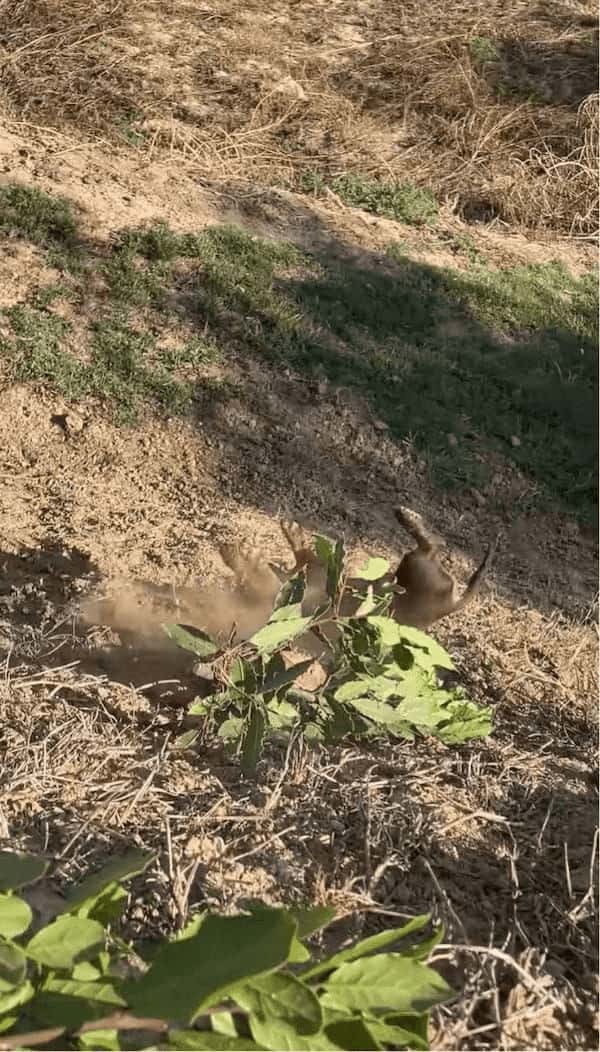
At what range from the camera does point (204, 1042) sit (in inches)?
53.4

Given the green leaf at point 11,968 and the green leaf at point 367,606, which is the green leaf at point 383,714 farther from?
the green leaf at point 11,968

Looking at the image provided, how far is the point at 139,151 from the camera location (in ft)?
21.1

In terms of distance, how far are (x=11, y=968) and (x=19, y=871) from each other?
0.21m

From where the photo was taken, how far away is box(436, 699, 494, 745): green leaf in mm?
2689

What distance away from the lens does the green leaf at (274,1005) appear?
137cm

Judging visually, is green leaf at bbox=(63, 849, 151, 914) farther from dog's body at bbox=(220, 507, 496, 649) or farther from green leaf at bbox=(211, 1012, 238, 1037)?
dog's body at bbox=(220, 507, 496, 649)

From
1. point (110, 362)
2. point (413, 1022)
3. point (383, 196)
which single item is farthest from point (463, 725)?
point (383, 196)

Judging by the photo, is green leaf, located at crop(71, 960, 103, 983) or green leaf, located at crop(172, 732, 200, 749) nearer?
green leaf, located at crop(71, 960, 103, 983)

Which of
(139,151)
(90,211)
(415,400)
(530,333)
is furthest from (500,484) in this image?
(139,151)

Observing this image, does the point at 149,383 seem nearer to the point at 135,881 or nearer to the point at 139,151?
the point at 139,151

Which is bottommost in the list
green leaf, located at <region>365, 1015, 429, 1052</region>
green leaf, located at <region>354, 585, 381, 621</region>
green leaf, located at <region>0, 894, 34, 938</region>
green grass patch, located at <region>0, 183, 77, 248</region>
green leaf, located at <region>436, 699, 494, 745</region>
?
green grass patch, located at <region>0, 183, 77, 248</region>

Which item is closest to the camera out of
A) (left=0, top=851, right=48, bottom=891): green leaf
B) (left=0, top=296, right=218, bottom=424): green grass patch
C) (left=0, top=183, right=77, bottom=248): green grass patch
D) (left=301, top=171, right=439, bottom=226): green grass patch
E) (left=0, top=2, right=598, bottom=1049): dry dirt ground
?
(left=0, top=851, right=48, bottom=891): green leaf

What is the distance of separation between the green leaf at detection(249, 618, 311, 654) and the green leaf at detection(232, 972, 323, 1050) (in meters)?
1.21

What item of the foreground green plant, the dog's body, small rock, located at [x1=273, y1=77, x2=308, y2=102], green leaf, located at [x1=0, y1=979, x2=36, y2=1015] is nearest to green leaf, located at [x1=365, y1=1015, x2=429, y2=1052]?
the foreground green plant
